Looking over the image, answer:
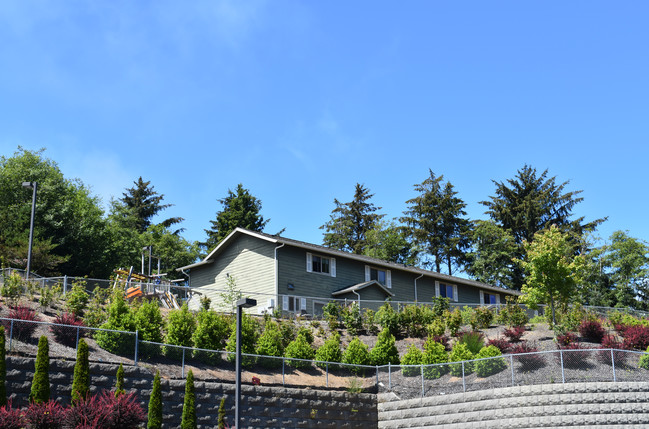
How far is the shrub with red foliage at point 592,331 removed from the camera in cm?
2852

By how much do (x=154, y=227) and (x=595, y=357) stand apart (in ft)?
174

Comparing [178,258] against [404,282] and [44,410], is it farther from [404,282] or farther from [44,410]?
[44,410]

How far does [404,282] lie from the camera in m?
44.2

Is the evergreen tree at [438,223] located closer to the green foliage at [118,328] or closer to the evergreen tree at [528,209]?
the evergreen tree at [528,209]

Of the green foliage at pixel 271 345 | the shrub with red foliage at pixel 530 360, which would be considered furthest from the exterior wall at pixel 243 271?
the shrub with red foliage at pixel 530 360

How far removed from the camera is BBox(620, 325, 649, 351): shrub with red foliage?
88.1ft

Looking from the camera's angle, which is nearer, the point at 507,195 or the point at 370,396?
the point at 370,396

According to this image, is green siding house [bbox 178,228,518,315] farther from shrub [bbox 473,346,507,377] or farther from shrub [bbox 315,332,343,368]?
shrub [bbox 473,346,507,377]

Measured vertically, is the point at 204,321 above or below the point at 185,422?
above

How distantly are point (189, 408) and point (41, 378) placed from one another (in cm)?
426

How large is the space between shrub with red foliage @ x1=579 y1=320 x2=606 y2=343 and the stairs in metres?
7.63

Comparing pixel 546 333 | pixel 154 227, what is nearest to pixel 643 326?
pixel 546 333

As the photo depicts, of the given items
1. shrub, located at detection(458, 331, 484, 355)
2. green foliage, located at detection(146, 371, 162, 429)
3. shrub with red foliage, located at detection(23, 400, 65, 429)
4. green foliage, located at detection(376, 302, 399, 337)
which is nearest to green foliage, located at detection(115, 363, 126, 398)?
green foliage, located at detection(146, 371, 162, 429)

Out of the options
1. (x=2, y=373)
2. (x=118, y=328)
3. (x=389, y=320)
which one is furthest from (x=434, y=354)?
(x=2, y=373)
